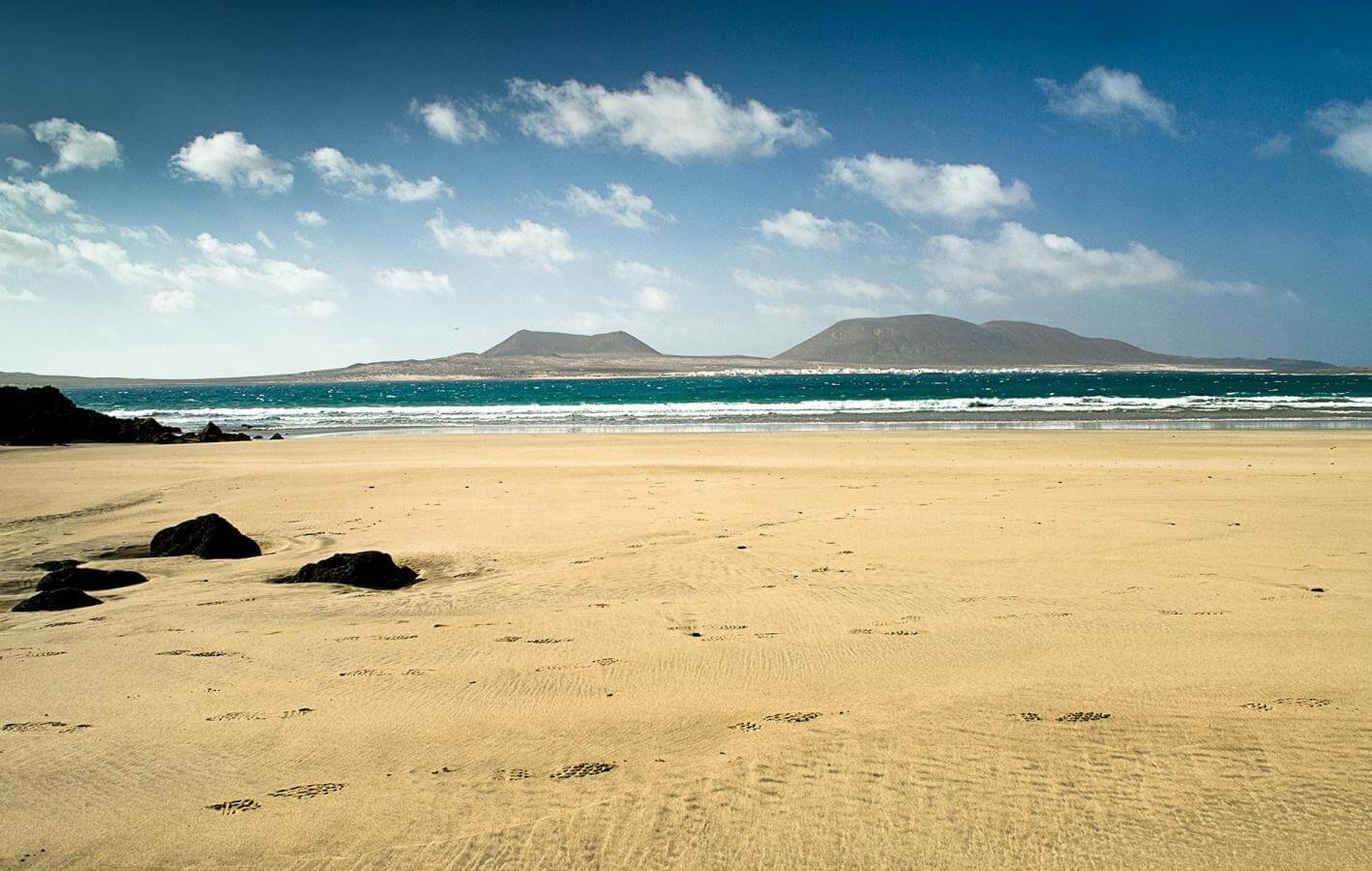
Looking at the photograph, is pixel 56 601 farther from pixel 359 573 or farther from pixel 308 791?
pixel 308 791

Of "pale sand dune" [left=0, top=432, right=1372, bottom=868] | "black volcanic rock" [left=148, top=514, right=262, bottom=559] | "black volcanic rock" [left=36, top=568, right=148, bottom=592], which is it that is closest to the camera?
"pale sand dune" [left=0, top=432, right=1372, bottom=868]

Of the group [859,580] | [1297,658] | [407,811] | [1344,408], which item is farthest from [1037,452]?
[1344,408]

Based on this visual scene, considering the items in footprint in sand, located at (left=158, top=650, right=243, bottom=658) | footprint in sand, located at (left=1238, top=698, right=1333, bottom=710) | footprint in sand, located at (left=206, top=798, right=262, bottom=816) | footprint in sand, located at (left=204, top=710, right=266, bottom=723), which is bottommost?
footprint in sand, located at (left=158, top=650, right=243, bottom=658)

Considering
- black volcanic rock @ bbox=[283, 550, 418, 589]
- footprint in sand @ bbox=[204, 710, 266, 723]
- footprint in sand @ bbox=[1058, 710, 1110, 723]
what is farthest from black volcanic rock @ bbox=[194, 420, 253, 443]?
footprint in sand @ bbox=[1058, 710, 1110, 723]

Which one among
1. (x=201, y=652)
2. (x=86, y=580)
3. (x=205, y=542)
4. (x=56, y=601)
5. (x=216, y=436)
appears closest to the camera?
(x=201, y=652)

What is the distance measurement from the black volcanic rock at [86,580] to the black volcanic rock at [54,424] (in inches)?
971

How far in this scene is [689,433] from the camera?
28.5 metres

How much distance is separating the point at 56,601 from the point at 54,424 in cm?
2696

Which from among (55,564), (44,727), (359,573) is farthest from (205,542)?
(44,727)

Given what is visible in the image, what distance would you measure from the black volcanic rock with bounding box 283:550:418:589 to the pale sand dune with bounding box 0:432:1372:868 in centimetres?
27

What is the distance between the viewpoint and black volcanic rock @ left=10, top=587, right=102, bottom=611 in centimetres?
580

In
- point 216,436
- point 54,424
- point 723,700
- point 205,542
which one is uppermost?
point 54,424

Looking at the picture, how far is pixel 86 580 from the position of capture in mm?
6465

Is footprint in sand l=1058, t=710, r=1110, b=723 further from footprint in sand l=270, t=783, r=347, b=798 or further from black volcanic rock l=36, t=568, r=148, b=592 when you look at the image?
black volcanic rock l=36, t=568, r=148, b=592
